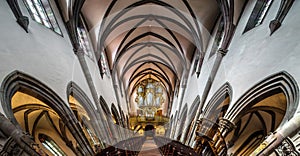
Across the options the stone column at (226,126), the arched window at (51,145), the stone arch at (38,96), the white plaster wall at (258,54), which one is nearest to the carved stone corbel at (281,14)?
the white plaster wall at (258,54)

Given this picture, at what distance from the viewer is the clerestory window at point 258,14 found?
31.6 feet

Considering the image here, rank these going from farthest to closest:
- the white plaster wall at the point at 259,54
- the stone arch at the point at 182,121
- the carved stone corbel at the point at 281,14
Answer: the stone arch at the point at 182,121
the carved stone corbel at the point at 281,14
the white plaster wall at the point at 259,54

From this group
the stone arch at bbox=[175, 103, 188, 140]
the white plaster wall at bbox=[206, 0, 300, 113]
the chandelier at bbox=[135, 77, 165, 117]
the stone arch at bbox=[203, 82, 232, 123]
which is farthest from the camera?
the chandelier at bbox=[135, 77, 165, 117]

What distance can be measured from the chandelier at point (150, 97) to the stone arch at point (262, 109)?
14.7m

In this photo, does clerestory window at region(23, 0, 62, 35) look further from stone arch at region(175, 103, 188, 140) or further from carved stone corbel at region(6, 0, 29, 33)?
stone arch at region(175, 103, 188, 140)

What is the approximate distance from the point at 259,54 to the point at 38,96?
6528 millimetres

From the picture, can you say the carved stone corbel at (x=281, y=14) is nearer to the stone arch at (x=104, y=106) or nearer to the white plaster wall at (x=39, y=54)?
the white plaster wall at (x=39, y=54)

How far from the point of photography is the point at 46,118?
40.2 feet

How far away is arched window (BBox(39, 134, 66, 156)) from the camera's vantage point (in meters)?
13.0

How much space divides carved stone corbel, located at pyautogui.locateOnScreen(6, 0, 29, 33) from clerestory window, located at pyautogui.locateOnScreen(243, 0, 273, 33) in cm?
718

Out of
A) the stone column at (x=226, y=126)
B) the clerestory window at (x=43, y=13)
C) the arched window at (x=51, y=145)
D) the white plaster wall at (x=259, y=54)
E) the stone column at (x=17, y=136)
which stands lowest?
the arched window at (x=51, y=145)

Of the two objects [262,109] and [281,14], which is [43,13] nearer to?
[281,14]

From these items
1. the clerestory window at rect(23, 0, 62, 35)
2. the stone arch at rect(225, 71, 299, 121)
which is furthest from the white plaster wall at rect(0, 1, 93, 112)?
the stone arch at rect(225, 71, 299, 121)

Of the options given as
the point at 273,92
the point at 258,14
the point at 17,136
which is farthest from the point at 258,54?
the point at 17,136
